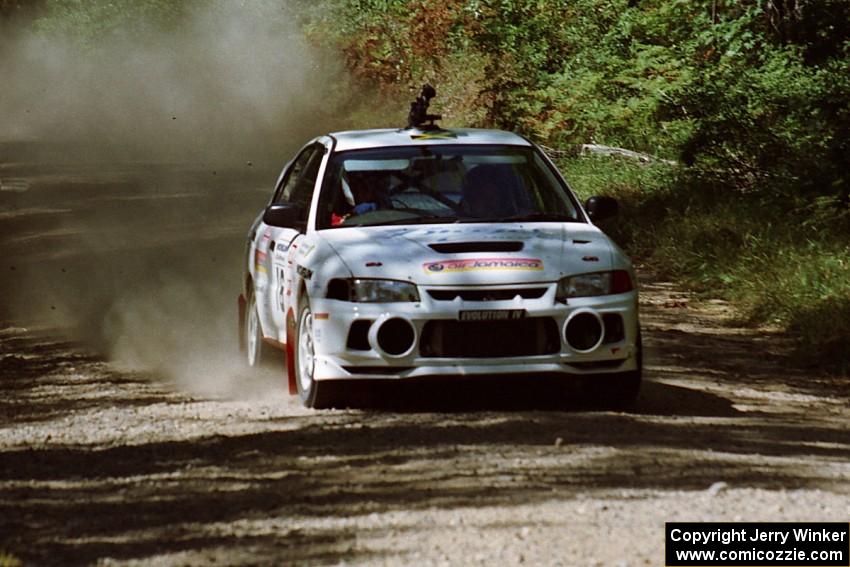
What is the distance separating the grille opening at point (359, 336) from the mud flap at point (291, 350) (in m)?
0.85

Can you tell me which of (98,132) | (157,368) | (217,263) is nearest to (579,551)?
(157,368)

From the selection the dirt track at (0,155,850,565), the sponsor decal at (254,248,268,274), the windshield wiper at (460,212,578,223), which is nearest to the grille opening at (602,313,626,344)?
the dirt track at (0,155,850,565)

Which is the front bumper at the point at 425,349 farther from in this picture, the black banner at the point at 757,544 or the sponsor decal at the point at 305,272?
the black banner at the point at 757,544

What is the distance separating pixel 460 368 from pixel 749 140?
35.4 ft

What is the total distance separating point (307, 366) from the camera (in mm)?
9531

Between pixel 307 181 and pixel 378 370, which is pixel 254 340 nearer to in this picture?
pixel 307 181

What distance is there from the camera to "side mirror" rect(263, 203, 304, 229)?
10.0 m

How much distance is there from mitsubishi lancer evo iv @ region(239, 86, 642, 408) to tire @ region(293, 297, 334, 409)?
11 millimetres

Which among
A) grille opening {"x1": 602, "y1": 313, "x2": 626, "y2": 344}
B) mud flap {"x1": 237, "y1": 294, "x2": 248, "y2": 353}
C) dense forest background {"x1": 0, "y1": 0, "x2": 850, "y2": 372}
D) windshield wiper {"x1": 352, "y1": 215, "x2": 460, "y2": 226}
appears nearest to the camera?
grille opening {"x1": 602, "y1": 313, "x2": 626, "y2": 344}

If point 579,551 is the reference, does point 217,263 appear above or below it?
below

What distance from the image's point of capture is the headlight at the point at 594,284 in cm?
912

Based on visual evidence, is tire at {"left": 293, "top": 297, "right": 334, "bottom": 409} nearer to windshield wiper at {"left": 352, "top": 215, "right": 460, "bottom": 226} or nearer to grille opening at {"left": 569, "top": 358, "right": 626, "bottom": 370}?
windshield wiper at {"left": 352, "top": 215, "right": 460, "bottom": 226}

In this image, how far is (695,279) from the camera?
16344 mm

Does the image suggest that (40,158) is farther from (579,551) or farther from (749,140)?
Result: (579,551)
